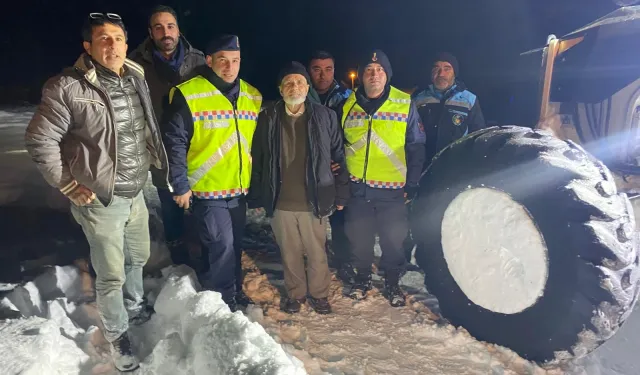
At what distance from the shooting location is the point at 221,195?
111 inches

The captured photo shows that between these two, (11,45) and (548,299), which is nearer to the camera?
(548,299)

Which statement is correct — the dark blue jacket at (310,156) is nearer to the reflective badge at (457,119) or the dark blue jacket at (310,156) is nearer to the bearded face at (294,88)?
the bearded face at (294,88)

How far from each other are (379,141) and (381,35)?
223 inches

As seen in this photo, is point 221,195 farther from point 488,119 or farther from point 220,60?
point 488,119

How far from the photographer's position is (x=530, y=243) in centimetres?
219

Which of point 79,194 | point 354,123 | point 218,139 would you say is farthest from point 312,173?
point 79,194

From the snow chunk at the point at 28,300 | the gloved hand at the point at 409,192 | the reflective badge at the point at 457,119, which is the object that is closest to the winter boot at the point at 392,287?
the gloved hand at the point at 409,192


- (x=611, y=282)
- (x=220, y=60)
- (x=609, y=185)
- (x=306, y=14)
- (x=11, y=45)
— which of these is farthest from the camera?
(x=11, y=45)

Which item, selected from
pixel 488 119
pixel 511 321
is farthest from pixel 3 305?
pixel 488 119

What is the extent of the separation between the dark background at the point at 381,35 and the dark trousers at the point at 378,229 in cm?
137

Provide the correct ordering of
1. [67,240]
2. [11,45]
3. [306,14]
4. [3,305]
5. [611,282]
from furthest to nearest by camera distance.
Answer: [11,45]
[306,14]
[67,240]
[3,305]
[611,282]

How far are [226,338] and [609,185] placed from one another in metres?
2.03

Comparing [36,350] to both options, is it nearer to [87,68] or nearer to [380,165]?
[87,68]

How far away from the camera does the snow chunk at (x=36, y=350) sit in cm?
182
